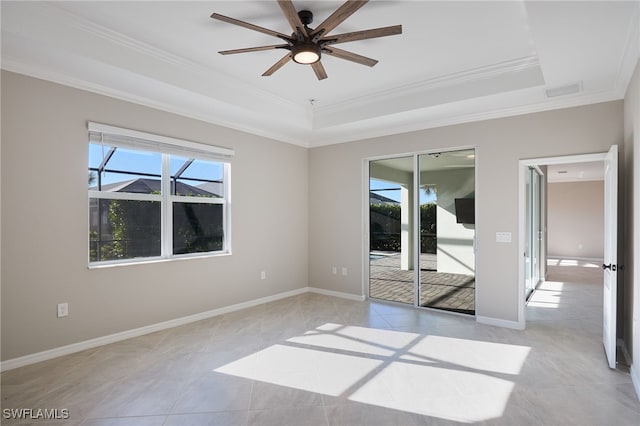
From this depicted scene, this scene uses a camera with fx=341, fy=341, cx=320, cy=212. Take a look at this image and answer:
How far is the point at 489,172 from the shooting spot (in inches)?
166

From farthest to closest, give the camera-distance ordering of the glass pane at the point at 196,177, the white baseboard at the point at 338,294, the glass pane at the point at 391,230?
the white baseboard at the point at 338,294 → the glass pane at the point at 391,230 → the glass pane at the point at 196,177

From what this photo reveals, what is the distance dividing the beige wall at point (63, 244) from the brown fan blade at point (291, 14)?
2304mm

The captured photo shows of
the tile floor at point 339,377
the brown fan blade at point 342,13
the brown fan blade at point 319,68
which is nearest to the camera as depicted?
the brown fan blade at point 342,13

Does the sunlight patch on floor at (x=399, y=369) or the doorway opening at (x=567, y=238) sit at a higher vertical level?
the doorway opening at (x=567, y=238)

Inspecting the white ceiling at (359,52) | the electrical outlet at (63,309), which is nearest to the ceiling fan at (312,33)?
the white ceiling at (359,52)

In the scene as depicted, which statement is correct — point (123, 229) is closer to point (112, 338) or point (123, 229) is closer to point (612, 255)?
point (112, 338)

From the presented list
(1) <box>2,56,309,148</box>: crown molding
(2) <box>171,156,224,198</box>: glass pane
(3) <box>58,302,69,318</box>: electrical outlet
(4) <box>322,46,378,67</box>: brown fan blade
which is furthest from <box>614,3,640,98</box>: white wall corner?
(3) <box>58,302,69,318</box>: electrical outlet

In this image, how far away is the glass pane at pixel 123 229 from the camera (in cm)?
349

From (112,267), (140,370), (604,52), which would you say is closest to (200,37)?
(112,267)

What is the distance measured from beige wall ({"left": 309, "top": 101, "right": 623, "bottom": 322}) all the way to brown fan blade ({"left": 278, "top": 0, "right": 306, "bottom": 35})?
285 centimetres

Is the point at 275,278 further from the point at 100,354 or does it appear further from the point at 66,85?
the point at 66,85

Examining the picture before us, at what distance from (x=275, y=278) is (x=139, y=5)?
389 cm

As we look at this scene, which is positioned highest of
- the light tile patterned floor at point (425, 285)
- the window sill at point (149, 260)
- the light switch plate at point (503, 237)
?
the light switch plate at point (503, 237)

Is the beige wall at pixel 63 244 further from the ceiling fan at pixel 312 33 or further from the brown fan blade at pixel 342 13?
the brown fan blade at pixel 342 13
